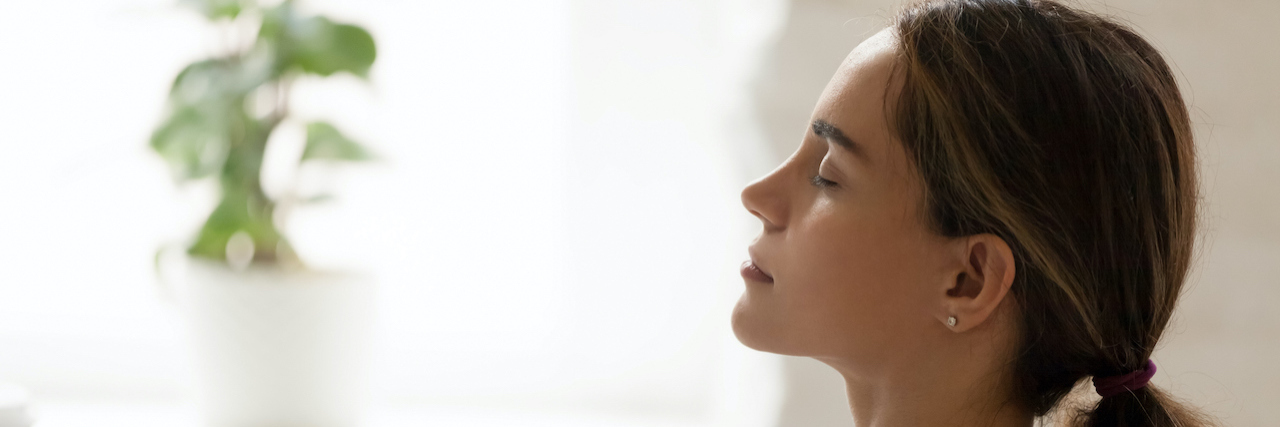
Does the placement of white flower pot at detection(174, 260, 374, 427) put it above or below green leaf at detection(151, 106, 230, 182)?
below

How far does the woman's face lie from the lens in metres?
0.76

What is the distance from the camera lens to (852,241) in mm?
769

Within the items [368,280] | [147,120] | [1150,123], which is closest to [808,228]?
[1150,123]

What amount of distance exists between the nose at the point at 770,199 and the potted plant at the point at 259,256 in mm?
704

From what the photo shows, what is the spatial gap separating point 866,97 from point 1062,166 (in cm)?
15

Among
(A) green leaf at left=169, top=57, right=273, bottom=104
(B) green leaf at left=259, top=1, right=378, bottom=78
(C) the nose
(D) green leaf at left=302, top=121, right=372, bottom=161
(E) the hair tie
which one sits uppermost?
(B) green leaf at left=259, top=1, right=378, bottom=78

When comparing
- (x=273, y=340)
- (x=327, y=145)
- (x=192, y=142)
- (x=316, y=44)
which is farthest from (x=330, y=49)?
(x=273, y=340)

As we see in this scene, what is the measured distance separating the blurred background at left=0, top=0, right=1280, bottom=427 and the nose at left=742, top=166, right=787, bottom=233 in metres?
0.69

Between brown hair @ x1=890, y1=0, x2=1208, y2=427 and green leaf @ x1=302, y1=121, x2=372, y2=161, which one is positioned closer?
brown hair @ x1=890, y1=0, x2=1208, y2=427

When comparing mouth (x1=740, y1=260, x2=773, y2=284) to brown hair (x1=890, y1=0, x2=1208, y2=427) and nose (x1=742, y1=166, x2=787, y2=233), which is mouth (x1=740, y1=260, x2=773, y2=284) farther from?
brown hair (x1=890, y1=0, x2=1208, y2=427)

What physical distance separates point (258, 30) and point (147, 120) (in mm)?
Result: 403

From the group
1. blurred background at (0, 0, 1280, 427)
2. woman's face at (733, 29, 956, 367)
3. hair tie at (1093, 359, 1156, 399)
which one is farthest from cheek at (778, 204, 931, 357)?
blurred background at (0, 0, 1280, 427)

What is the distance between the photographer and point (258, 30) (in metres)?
1.36

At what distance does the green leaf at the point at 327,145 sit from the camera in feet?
4.46
